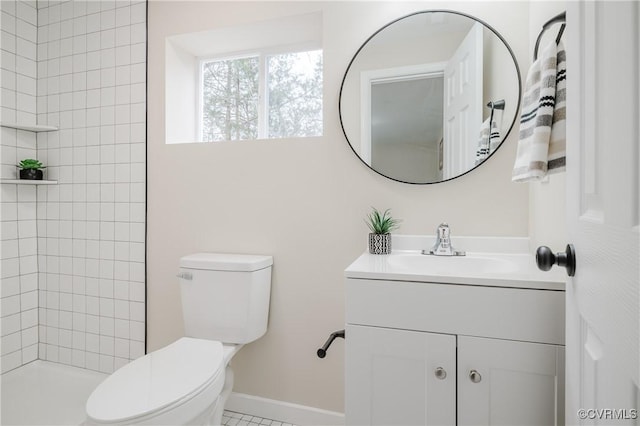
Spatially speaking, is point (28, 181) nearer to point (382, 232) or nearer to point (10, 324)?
point (10, 324)

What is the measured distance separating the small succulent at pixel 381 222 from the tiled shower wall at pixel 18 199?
2.06 meters

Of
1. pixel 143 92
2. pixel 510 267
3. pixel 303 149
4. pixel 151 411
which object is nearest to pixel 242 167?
pixel 303 149

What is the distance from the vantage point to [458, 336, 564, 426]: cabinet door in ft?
3.00

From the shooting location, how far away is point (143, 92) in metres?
1.91

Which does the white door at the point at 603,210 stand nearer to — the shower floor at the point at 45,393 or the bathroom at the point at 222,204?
the bathroom at the point at 222,204

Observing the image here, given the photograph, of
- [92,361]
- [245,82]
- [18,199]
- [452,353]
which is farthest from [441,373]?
[18,199]

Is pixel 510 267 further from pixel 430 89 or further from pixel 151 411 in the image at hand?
pixel 151 411

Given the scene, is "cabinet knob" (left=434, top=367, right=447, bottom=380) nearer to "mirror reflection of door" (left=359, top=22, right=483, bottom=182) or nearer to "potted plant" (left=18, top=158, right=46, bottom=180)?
"mirror reflection of door" (left=359, top=22, right=483, bottom=182)

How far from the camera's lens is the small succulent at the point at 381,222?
1452 millimetres

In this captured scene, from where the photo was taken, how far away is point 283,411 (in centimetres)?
166

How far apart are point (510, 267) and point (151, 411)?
49.4 inches

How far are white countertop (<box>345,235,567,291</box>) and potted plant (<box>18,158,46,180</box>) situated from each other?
1.95 m

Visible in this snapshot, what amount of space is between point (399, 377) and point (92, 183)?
196cm

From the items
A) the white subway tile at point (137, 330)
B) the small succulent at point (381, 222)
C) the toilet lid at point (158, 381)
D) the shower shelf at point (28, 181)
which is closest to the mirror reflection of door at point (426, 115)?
the small succulent at point (381, 222)
